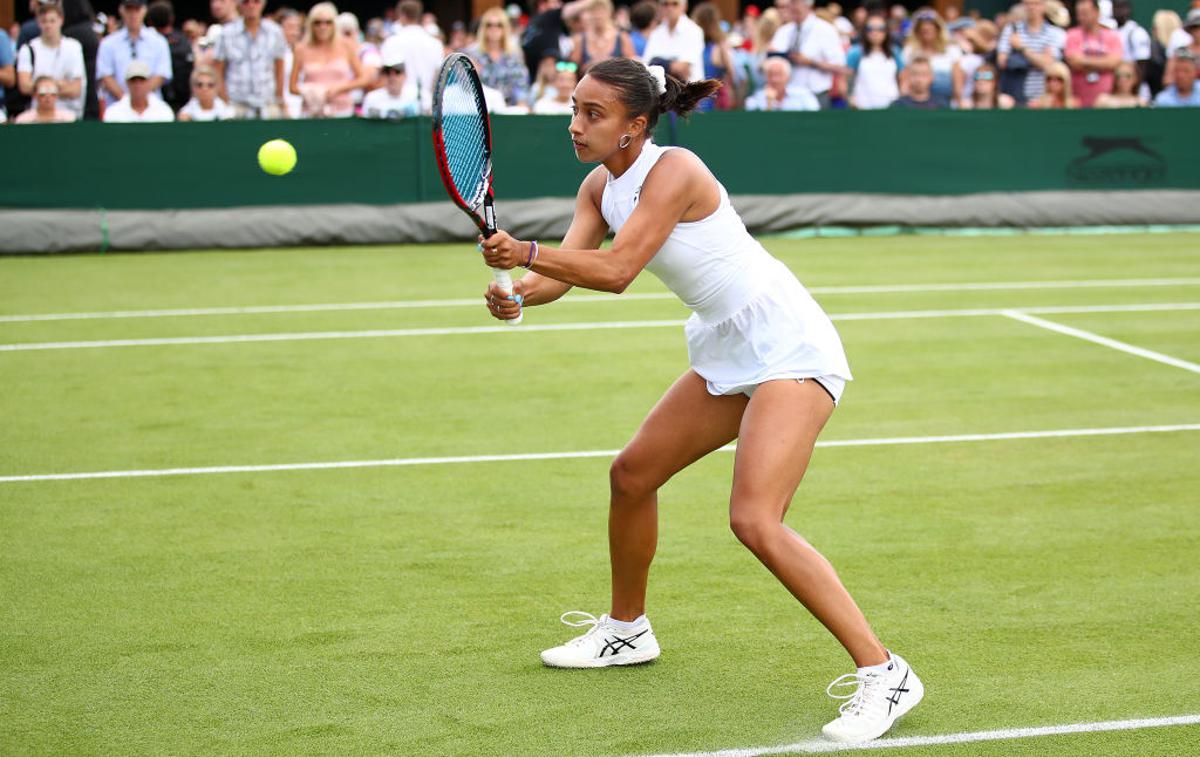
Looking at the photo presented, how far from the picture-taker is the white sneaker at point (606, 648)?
16.2 feet

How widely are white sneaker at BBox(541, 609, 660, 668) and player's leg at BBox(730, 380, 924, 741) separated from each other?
72 centimetres

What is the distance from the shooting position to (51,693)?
15.3 ft

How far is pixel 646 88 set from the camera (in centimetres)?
448

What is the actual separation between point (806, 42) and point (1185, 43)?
16.7 ft

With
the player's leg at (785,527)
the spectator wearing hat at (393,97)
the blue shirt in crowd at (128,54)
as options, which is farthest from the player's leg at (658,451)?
the blue shirt in crowd at (128,54)

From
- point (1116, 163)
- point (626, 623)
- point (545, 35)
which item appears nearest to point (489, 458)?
point (626, 623)

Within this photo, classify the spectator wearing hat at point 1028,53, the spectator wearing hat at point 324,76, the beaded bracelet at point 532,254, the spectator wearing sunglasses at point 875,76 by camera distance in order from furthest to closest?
the spectator wearing hat at point 1028,53, the spectator wearing sunglasses at point 875,76, the spectator wearing hat at point 324,76, the beaded bracelet at point 532,254

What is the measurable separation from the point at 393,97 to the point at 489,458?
9.28 m

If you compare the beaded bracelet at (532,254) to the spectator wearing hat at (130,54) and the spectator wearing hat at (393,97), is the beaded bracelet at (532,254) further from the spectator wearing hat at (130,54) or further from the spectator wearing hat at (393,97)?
the spectator wearing hat at (130,54)

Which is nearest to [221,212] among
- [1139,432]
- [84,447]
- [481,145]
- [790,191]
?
[790,191]

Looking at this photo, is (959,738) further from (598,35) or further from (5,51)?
(5,51)

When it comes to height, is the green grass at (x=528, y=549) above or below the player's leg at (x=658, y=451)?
below

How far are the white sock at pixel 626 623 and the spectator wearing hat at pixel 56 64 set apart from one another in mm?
12600

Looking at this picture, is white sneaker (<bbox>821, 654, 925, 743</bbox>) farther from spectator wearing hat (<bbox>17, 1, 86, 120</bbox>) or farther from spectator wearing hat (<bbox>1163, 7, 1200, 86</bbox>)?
spectator wearing hat (<bbox>1163, 7, 1200, 86</bbox>)
